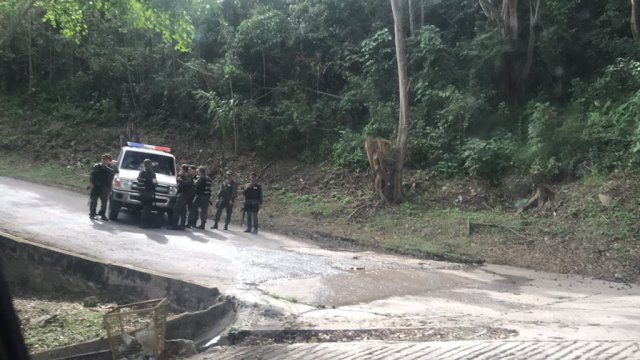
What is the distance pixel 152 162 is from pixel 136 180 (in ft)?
4.80

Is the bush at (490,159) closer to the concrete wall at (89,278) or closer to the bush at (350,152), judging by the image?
the bush at (350,152)

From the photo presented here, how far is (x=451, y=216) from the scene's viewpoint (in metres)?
18.1

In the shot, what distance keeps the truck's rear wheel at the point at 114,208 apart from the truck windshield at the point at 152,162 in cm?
107

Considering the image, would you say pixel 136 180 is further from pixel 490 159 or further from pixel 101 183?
pixel 490 159

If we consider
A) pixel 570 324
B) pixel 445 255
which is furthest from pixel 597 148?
pixel 570 324

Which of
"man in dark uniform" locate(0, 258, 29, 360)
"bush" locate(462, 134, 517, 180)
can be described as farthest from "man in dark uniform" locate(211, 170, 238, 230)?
"man in dark uniform" locate(0, 258, 29, 360)

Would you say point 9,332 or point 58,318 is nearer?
point 9,332

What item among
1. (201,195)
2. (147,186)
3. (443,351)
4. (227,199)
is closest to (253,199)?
(227,199)

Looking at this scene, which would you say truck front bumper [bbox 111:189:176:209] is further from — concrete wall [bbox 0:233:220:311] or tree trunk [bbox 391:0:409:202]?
tree trunk [bbox 391:0:409:202]

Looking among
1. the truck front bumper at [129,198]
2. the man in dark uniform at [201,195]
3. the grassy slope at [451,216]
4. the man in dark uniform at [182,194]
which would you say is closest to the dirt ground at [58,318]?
the truck front bumper at [129,198]

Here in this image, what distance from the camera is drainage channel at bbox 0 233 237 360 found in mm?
8375

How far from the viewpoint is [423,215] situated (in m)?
18.7

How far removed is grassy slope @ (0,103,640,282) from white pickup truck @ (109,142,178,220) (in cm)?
326

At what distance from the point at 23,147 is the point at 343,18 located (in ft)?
50.8
